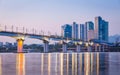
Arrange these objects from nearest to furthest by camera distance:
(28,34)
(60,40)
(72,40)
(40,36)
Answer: (28,34), (40,36), (60,40), (72,40)

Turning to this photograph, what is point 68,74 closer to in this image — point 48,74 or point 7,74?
point 48,74

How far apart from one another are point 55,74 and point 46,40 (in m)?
136

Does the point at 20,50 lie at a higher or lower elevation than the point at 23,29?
lower

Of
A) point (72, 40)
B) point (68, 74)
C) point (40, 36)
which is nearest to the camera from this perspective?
point (68, 74)

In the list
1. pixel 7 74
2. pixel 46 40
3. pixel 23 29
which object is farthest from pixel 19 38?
pixel 7 74

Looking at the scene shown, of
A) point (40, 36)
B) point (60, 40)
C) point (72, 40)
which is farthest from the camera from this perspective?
point (72, 40)

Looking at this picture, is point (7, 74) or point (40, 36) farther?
point (40, 36)

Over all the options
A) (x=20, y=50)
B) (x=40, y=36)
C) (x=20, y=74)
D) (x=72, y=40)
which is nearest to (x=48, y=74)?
(x=20, y=74)

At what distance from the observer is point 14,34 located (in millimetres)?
125500

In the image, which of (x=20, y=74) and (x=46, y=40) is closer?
(x=20, y=74)

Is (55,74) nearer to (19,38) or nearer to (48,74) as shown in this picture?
(48,74)

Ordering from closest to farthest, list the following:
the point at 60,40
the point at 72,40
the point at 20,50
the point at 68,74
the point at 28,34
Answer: the point at 68,74 → the point at 20,50 → the point at 28,34 → the point at 60,40 → the point at 72,40

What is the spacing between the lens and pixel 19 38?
128250 millimetres

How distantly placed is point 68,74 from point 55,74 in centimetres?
87
